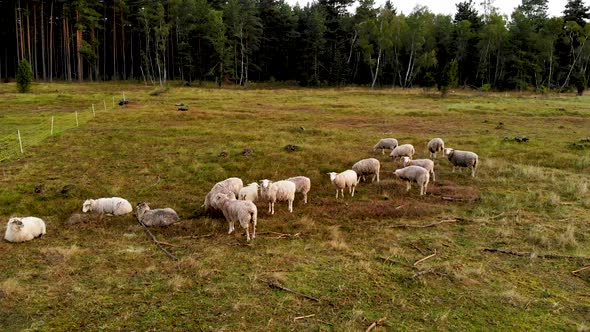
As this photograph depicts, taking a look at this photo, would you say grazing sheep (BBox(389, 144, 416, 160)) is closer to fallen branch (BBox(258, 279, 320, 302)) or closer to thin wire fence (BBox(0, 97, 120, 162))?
fallen branch (BBox(258, 279, 320, 302))

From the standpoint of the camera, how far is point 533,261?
11500mm

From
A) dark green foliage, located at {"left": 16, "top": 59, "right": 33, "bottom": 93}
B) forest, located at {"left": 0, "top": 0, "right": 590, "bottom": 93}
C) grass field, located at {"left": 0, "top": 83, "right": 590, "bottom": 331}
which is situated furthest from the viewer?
forest, located at {"left": 0, "top": 0, "right": 590, "bottom": 93}

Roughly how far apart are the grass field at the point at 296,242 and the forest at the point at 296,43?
4826 centimetres

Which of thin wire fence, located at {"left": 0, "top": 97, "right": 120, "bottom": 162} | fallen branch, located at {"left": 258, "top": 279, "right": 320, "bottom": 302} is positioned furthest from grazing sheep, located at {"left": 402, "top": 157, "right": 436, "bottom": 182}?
thin wire fence, located at {"left": 0, "top": 97, "right": 120, "bottom": 162}

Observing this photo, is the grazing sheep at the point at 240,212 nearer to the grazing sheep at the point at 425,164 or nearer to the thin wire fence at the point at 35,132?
the grazing sheep at the point at 425,164

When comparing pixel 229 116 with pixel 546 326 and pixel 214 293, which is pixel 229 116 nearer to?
pixel 214 293

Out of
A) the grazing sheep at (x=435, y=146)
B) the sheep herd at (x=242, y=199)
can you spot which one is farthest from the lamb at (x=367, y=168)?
the grazing sheep at (x=435, y=146)

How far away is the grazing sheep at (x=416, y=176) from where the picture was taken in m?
17.3

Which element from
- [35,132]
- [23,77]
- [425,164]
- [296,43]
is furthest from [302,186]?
[296,43]

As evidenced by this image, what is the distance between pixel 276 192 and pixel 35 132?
2041cm

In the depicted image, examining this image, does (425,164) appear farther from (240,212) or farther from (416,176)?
(240,212)

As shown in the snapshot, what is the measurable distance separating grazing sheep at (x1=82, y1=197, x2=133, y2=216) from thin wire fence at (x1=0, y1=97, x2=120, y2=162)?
29.4ft

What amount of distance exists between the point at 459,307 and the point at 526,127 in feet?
95.6

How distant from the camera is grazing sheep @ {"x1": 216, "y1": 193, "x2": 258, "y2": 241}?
1279 centimetres
